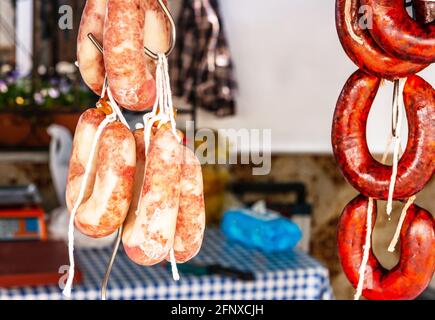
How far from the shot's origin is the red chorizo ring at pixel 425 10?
44.1 inches

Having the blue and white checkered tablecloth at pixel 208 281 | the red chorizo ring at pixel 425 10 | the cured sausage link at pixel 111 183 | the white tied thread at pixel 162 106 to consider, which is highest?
the red chorizo ring at pixel 425 10

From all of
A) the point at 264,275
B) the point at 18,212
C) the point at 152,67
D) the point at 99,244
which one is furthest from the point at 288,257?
the point at 152,67

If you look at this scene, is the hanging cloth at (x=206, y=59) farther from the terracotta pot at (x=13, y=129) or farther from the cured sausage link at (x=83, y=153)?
the cured sausage link at (x=83, y=153)

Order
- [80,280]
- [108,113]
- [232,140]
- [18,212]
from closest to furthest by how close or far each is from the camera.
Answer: [108,113] < [80,280] < [18,212] < [232,140]

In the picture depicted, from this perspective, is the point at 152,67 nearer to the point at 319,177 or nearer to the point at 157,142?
the point at 157,142

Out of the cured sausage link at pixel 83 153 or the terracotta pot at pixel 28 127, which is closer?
the cured sausage link at pixel 83 153

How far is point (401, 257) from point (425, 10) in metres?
0.48

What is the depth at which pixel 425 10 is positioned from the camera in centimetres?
113

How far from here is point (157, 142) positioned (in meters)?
1.16

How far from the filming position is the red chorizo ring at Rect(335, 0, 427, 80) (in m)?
1.11

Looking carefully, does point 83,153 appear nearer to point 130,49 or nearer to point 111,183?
point 111,183

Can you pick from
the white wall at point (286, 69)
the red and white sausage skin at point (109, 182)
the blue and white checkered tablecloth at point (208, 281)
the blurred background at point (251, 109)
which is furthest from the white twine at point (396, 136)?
the blurred background at point (251, 109)

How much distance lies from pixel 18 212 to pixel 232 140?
78.4 inches

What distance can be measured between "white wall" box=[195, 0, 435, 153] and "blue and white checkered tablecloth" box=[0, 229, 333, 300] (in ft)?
4.06
